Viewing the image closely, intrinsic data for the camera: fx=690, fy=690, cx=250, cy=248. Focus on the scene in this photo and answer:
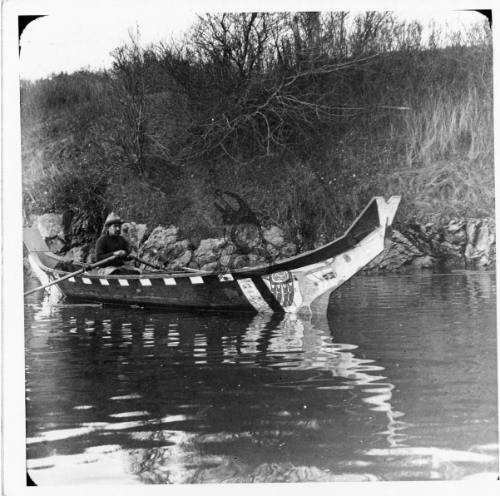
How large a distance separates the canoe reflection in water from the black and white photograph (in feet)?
0.06

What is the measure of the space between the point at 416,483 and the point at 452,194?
289 inches

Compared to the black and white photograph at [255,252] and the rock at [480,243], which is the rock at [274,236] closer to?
the black and white photograph at [255,252]

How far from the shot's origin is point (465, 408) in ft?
15.9

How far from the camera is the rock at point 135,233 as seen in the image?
12.1m

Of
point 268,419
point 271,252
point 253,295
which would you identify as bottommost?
point 268,419

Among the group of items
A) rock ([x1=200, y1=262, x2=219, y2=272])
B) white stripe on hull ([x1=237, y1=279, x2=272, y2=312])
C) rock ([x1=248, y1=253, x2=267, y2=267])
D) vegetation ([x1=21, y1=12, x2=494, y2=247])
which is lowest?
white stripe on hull ([x1=237, y1=279, x2=272, y2=312])

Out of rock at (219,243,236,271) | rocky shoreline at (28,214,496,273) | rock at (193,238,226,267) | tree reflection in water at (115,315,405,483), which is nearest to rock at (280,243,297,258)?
rocky shoreline at (28,214,496,273)

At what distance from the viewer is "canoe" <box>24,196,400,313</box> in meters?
7.84

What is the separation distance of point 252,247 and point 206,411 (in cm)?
696

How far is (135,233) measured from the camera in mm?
12281

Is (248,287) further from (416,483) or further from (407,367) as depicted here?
(416,483)

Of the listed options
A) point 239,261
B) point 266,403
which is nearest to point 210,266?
point 239,261

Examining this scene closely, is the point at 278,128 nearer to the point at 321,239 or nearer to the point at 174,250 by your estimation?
the point at 321,239

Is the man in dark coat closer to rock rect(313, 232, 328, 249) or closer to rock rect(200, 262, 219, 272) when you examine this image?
rock rect(200, 262, 219, 272)
